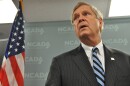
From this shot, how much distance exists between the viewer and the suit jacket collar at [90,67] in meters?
1.54

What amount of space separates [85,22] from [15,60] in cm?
131

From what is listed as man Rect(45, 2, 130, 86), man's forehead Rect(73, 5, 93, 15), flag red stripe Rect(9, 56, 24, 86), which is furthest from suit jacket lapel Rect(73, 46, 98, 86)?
flag red stripe Rect(9, 56, 24, 86)

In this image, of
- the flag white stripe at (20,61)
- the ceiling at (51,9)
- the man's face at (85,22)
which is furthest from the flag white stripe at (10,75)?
the man's face at (85,22)

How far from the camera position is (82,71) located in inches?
62.4

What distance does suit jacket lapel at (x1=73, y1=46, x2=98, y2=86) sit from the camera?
1.54 m

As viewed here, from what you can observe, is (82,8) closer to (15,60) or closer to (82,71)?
(82,71)

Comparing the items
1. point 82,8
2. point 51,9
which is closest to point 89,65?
point 82,8

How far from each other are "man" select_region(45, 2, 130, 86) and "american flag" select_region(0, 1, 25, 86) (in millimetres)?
1220

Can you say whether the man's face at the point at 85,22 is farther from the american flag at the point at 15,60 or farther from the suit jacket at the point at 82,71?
the american flag at the point at 15,60

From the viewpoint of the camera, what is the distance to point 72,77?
5.15ft

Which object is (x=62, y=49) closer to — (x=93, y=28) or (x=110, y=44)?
(x=110, y=44)

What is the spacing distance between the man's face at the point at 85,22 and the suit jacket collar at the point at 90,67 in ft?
0.55

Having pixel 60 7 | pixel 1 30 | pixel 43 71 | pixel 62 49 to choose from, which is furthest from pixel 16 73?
pixel 1 30

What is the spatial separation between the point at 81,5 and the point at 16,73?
129 centimetres
